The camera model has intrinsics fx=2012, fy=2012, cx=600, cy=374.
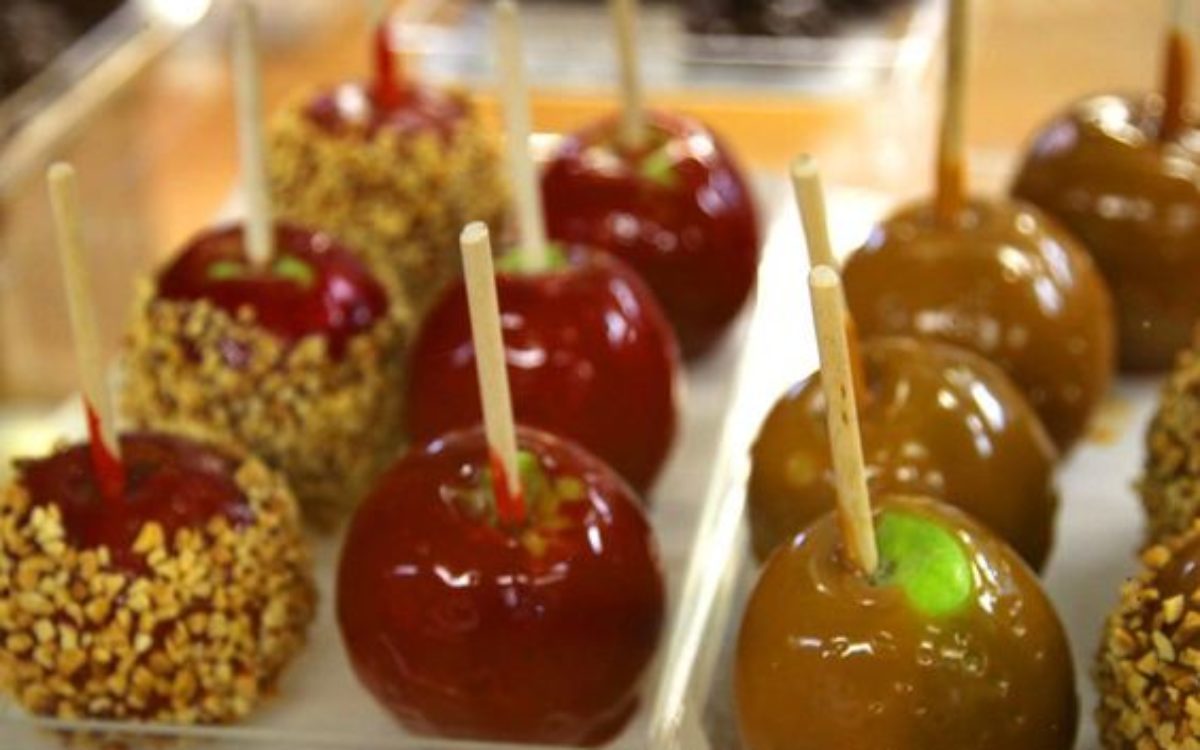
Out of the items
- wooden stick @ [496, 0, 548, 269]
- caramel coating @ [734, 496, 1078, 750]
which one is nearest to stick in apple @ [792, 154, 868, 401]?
caramel coating @ [734, 496, 1078, 750]

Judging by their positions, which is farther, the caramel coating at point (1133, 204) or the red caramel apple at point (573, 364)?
the caramel coating at point (1133, 204)

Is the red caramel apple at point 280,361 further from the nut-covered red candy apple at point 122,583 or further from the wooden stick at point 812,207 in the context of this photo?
the wooden stick at point 812,207

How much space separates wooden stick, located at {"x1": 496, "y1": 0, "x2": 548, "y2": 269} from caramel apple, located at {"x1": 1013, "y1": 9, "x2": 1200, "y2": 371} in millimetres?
342

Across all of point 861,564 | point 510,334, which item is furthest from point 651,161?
point 861,564

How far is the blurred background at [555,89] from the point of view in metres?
1.59

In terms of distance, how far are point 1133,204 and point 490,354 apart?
504 millimetres

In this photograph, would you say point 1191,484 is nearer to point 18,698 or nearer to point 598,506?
point 598,506

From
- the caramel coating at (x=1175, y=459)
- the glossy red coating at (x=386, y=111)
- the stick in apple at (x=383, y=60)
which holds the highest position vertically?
the stick in apple at (x=383, y=60)

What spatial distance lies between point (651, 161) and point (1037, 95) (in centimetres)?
63

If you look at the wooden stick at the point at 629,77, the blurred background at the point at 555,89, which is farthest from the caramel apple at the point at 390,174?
the blurred background at the point at 555,89

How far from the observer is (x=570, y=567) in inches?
35.5

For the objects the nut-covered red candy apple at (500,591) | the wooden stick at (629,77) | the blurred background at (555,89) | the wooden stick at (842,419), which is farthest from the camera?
the blurred background at (555,89)

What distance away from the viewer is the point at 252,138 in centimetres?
110

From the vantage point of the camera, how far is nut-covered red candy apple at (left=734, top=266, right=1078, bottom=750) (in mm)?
806
